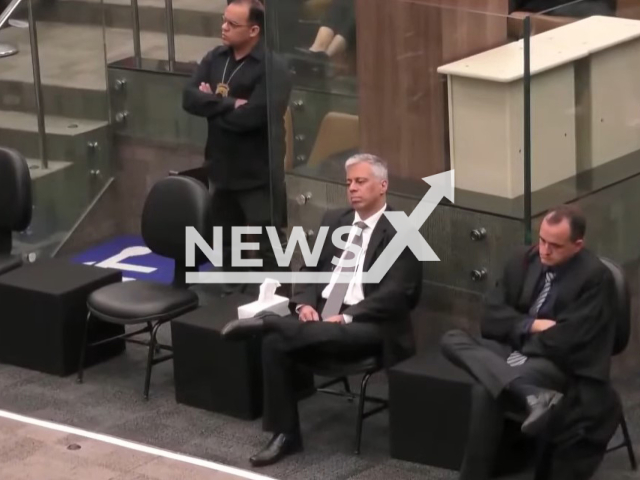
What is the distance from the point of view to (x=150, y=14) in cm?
848

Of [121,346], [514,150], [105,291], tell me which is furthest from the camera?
[121,346]

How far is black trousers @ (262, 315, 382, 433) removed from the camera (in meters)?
5.58

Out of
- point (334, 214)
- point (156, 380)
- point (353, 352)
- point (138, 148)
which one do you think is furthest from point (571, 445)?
point (138, 148)

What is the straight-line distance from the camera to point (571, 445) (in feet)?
16.6

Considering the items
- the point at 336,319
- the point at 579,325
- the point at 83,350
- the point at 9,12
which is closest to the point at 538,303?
the point at 579,325

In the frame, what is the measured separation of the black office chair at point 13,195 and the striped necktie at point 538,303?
300 centimetres

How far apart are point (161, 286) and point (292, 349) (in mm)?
1123

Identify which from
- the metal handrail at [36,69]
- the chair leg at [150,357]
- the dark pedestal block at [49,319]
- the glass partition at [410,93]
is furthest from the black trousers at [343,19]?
the metal handrail at [36,69]

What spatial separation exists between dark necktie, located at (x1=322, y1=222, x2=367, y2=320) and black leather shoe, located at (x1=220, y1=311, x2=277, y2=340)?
0.88 feet

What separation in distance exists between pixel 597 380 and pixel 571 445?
0.26 meters

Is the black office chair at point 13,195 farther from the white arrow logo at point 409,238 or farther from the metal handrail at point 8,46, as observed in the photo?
the white arrow logo at point 409,238

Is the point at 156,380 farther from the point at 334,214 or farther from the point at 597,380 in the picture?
the point at 597,380

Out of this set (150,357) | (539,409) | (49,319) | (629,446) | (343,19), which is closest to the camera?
(539,409)

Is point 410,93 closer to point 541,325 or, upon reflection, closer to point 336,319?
point 336,319
